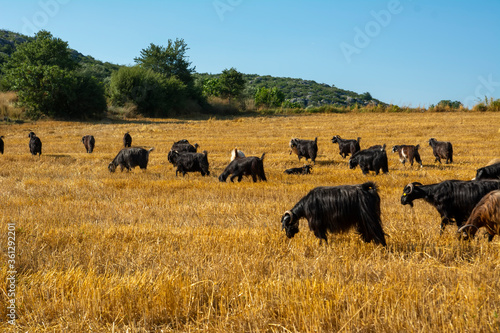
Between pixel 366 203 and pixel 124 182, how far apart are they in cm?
820

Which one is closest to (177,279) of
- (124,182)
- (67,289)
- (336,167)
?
(67,289)

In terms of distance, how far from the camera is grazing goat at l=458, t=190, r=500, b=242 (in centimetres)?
487

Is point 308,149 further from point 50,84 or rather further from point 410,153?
point 50,84

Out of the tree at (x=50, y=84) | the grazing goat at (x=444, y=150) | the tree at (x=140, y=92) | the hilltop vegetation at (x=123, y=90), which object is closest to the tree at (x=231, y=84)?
the hilltop vegetation at (x=123, y=90)

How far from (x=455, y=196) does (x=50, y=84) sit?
140 feet

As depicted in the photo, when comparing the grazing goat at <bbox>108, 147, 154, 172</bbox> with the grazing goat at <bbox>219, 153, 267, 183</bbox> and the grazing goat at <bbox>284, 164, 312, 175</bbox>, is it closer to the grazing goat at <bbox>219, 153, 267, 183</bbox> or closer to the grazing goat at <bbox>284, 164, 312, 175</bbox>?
the grazing goat at <bbox>219, 153, 267, 183</bbox>

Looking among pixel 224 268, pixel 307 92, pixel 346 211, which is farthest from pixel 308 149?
pixel 307 92

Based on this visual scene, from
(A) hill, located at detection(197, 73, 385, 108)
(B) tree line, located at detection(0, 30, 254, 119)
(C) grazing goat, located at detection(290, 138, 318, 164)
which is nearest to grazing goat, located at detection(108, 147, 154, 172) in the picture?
(C) grazing goat, located at detection(290, 138, 318, 164)

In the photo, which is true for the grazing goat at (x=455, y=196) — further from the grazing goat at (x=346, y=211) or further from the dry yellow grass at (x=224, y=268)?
the grazing goat at (x=346, y=211)

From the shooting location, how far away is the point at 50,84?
4062cm

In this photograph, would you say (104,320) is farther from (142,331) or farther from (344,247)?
(344,247)

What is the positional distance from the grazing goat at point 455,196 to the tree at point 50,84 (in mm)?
41497

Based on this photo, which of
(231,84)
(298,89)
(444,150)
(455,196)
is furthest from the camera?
(298,89)

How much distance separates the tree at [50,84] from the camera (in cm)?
4028
